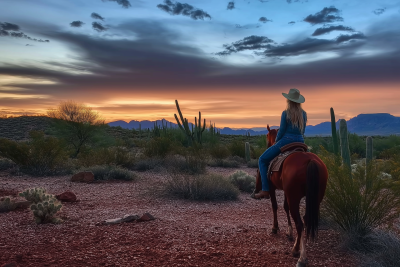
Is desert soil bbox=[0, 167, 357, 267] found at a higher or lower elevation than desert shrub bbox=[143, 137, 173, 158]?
lower

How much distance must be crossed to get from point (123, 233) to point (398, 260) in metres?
4.89

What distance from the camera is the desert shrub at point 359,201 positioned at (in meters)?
6.30

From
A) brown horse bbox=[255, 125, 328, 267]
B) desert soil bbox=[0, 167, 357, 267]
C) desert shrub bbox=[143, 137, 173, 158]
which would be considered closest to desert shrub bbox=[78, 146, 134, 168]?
desert shrub bbox=[143, 137, 173, 158]

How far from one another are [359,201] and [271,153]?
1783 mm

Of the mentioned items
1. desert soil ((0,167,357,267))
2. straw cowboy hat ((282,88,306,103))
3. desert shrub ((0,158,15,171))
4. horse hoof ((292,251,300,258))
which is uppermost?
straw cowboy hat ((282,88,306,103))

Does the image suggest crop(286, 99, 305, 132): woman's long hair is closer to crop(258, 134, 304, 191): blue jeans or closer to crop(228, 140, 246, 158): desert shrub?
crop(258, 134, 304, 191): blue jeans

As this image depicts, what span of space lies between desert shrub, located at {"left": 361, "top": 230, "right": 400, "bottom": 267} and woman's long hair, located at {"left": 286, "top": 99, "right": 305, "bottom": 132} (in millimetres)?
2228

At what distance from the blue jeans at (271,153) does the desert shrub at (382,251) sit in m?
1.98

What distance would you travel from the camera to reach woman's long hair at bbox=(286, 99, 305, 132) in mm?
6211

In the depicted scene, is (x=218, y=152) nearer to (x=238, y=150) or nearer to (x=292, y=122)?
(x=238, y=150)

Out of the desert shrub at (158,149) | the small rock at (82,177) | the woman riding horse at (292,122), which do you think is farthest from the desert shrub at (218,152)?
the woman riding horse at (292,122)

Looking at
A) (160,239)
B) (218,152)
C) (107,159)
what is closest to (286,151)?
(160,239)

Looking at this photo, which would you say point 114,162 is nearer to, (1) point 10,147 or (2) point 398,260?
(1) point 10,147

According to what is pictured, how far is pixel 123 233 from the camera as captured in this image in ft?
23.4
